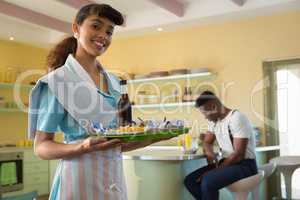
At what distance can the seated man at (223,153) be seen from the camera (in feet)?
10.5

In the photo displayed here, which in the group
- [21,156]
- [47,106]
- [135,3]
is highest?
[135,3]

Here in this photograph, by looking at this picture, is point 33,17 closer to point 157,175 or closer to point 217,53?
point 217,53

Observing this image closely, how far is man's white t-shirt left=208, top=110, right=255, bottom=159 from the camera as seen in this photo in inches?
133

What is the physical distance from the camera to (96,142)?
97 cm

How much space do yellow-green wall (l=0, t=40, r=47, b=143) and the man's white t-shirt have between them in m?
4.04

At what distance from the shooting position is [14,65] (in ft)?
20.9

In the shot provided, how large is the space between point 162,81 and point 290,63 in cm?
197

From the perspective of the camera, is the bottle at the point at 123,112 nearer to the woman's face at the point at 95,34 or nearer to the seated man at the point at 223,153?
the woman's face at the point at 95,34

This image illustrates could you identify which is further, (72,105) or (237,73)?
(237,73)

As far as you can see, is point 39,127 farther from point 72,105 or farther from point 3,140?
point 3,140

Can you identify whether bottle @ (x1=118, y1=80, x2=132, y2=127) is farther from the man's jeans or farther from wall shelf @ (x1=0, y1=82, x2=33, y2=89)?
wall shelf @ (x1=0, y1=82, x2=33, y2=89)

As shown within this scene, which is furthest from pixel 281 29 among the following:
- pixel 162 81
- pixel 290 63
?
pixel 162 81

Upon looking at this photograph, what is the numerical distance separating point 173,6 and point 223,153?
267cm

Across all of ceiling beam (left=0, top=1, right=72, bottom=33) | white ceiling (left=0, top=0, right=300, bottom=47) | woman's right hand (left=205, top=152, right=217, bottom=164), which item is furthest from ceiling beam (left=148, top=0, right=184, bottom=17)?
woman's right hand (left=205, top=152, right=217, bottom=164)
